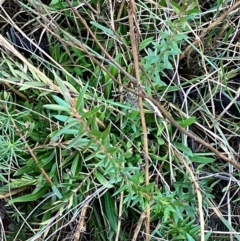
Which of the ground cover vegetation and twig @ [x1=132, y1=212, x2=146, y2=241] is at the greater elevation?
the ground cover vegetation

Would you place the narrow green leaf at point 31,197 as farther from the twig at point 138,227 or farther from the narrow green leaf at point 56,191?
the twig at point 138,227

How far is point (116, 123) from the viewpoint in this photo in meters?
0.99

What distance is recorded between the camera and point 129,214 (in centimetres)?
100

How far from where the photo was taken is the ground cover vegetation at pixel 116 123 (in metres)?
0.93

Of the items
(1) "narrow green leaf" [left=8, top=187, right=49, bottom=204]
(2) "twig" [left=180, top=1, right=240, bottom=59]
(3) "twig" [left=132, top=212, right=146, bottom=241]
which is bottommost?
(3) "twig" [left=132, top=212, right=146, bottom=241]

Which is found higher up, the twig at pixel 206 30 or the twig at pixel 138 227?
the twig at pixel 206 30

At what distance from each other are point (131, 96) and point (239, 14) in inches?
12.0

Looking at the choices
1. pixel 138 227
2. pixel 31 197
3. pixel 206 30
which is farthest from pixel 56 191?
pixel 206 30

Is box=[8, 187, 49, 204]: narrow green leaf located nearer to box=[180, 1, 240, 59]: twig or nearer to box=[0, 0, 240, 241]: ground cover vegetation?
box=[0, 0, 240, 241]: ground cover vegetation

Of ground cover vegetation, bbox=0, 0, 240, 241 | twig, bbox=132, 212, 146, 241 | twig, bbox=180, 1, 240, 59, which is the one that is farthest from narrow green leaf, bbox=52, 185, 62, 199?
twig, bbox=180, 1, 240, 59

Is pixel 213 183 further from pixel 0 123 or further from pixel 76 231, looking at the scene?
pixel 0 123

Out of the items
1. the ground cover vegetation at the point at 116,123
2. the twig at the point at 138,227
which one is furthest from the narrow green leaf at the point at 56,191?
the twig at the point at 138,227

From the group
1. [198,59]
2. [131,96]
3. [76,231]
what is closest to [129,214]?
[76,231]

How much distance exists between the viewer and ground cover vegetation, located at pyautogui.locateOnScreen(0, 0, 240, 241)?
93 cm
